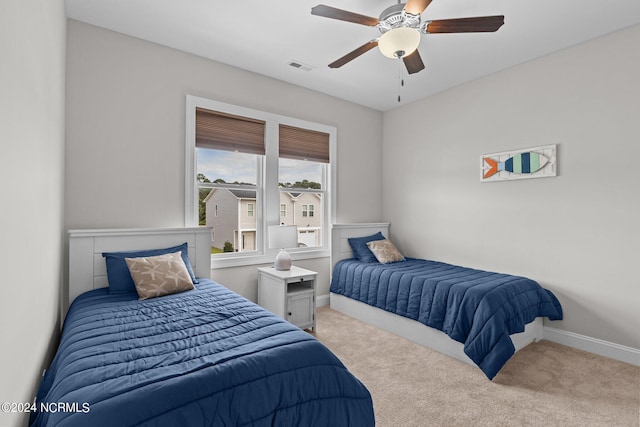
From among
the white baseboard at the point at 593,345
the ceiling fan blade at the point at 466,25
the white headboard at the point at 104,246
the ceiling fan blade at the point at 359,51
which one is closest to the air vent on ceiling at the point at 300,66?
the ceiling fan blade at the point at 359,51

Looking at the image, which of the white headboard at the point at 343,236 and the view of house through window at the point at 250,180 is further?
the white headboard at the point at 343,236

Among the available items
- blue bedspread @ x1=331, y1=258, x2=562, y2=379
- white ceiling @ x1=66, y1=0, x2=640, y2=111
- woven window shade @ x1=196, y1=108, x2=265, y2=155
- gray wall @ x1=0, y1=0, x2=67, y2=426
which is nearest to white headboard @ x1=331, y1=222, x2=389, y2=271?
blue bedspread @ x1=331, y1=258, x2=562, y2=379

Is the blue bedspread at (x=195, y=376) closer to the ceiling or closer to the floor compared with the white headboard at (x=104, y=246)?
closer to the floor

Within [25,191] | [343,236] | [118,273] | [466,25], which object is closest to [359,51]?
[466,25]

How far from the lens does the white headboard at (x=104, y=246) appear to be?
2521 millimetres

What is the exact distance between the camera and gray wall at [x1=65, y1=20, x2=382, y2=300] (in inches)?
104

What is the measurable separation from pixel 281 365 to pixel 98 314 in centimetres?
132

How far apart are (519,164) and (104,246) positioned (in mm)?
4069

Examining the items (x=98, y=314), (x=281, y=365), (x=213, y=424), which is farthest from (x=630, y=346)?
(x=98, y=314)

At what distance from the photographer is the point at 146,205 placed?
2951 mm

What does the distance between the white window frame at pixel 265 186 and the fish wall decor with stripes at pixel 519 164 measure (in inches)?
74.1

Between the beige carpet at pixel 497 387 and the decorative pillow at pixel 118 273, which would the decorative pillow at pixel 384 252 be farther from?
the decorative pillow at pixel 118 273

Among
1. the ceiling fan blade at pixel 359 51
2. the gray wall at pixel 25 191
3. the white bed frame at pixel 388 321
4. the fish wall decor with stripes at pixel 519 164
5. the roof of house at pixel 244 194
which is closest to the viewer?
the gray wall at pixel 25 191

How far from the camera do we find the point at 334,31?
2791mm
